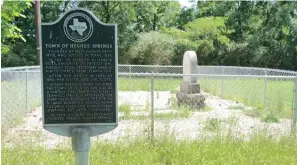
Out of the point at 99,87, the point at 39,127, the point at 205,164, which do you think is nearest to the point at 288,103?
the point at 205,164

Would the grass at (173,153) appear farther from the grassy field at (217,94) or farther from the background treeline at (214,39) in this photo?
the background treeline at (214,39)

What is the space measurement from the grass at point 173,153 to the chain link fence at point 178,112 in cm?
28

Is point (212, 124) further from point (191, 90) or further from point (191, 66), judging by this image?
point (191, 66)

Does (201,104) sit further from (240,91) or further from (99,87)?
(99,87)

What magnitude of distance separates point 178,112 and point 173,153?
350 cm

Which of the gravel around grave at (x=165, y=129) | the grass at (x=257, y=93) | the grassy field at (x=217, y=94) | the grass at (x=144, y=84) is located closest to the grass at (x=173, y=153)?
the gravel around grave at (x=165, y=129)

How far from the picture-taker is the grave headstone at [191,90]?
10.7 metres

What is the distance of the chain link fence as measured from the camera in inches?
250

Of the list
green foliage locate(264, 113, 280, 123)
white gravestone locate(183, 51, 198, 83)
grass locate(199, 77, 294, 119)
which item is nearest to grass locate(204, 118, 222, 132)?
green foliage locate(264, 113, 280, 123)

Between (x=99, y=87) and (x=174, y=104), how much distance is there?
7025 millimetres

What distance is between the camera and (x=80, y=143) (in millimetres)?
3895

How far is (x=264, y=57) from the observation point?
2775cm

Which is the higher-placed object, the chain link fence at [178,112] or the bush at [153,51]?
A: the bush at [153,51]

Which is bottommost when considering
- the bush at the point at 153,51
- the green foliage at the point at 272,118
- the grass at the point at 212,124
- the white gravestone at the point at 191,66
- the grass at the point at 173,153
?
the green foliage at the point at 272,118
